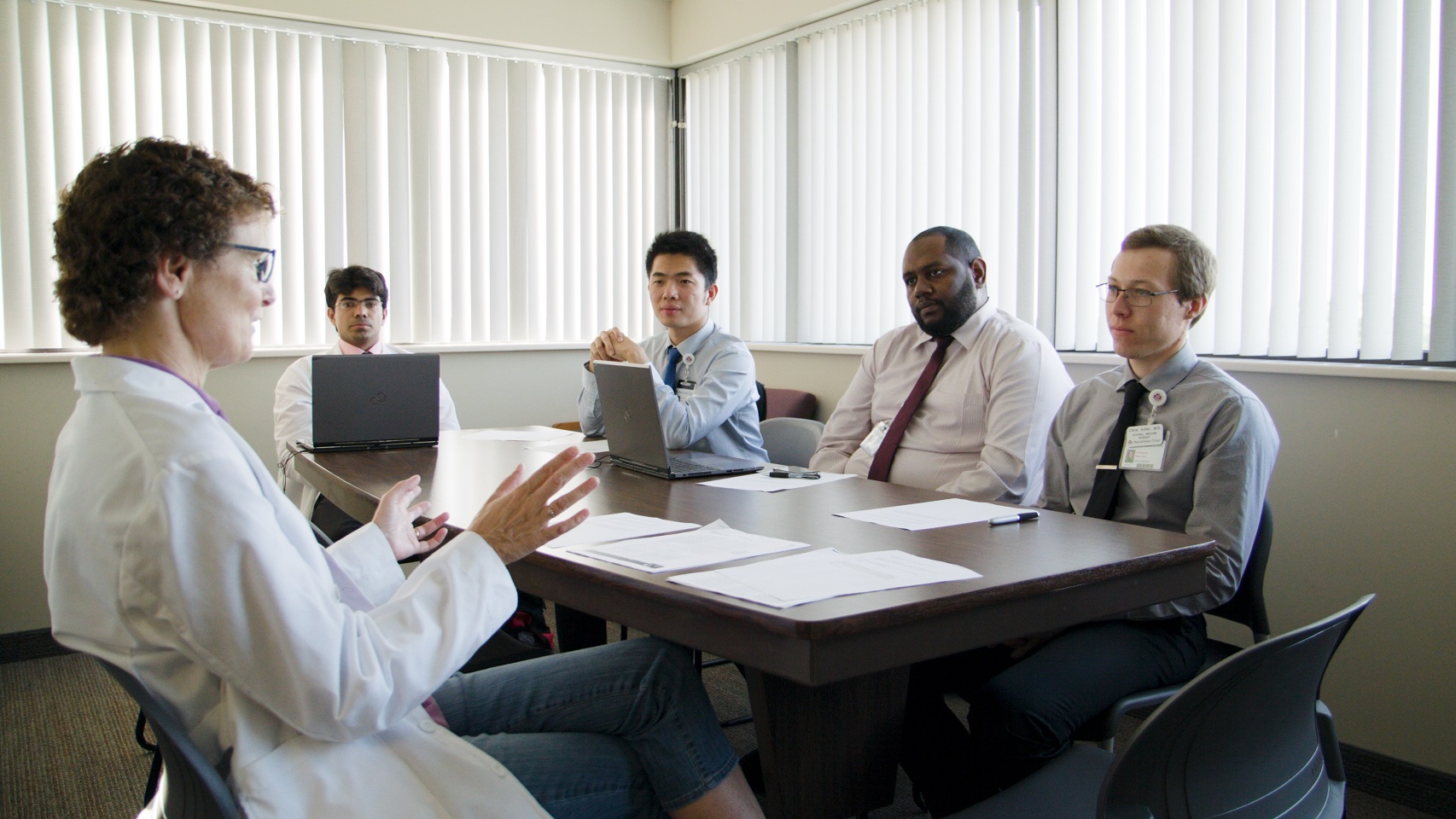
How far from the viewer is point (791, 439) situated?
336 cm

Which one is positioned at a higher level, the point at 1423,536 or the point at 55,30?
the point at 55,30

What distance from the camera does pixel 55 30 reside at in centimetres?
388

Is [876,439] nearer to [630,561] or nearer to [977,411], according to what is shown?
[977,411]

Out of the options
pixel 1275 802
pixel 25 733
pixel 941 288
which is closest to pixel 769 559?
pixel 1275 802

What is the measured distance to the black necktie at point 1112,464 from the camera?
2.10 meters

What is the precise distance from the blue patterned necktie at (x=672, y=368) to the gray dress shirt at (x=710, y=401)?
0.8 inches

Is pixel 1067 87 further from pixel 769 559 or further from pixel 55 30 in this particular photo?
pixel 55 30

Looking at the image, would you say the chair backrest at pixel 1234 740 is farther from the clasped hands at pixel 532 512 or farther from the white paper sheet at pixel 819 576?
the clasped hands at pixel 532 512

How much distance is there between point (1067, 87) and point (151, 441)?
3.13m

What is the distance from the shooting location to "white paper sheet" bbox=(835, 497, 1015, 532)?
5.63ft

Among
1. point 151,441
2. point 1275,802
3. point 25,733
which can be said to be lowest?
A: point 25,733

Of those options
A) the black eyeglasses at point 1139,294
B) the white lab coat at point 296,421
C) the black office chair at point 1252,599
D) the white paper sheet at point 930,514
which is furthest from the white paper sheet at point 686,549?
the white lab coat at point 296,421

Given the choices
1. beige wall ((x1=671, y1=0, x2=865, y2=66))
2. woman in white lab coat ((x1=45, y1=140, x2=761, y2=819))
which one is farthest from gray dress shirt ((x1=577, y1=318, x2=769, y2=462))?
beige wall ((x1=671, y1=0, x2=865, y2=66))

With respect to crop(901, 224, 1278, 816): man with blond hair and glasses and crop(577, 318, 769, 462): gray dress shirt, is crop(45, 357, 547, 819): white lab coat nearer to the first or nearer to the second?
crop(901, 224, 1278, 816): man with blond hair and glasses
